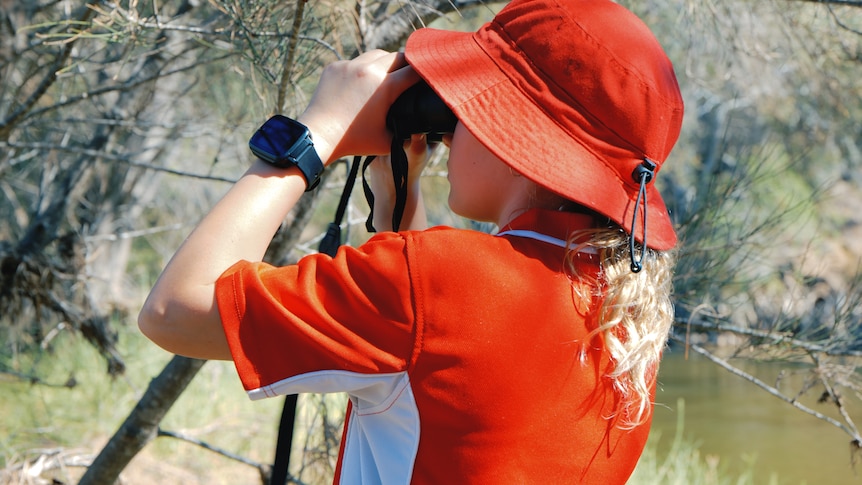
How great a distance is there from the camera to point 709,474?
4.50m

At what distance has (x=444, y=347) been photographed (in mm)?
904

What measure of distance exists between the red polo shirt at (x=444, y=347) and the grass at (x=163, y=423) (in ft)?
10.6

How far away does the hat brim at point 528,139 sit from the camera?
0.98m

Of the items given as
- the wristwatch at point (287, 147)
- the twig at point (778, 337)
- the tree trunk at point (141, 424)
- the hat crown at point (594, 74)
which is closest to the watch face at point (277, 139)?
the wristwatch at point (287, 147)

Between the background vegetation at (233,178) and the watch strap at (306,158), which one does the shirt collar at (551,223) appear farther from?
the background vegetation at (233,178)

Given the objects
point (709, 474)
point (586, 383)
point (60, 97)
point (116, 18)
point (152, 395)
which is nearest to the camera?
point (586, 383)

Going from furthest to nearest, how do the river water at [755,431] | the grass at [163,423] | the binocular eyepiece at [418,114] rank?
the river water at [755,431] < the grass at [163,423] < the binocular eyepiece at [418,114]

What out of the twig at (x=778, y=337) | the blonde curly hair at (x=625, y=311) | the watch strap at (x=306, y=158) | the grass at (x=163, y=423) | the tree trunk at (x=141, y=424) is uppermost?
the watch strap at (x=306, y=158)

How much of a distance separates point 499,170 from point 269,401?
451 cm

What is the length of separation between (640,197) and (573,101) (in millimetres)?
144

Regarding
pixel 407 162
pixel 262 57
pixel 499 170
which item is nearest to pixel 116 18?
pixel 262 57

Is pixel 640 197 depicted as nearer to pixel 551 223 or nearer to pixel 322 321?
pixel 551 223

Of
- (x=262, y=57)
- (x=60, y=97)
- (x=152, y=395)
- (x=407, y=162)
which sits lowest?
(x=152, y=395)

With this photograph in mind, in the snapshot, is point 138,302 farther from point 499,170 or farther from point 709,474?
point 499,170
